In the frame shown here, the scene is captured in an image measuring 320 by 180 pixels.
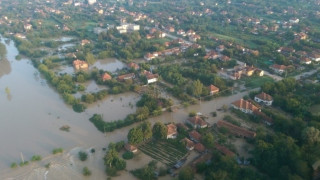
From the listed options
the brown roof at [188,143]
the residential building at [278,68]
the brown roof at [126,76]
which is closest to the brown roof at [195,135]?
the brown roof at [188,143]

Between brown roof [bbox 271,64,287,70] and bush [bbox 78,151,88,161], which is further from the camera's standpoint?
brown roof [bbox 271,64,287,70]

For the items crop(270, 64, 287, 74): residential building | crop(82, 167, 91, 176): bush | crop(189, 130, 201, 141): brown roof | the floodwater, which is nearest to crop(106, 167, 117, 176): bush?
crop(82, 167, 91, 176): bush

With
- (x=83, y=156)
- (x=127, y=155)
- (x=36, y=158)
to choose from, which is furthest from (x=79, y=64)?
(x=127, y=155)

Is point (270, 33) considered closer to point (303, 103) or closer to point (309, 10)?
point (309, 10)

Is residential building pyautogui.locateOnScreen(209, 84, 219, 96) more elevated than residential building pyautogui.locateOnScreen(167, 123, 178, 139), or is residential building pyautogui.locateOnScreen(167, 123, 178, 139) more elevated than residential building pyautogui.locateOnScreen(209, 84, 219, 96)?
residential building pyautogui.locateOnScreen(167, 123, 178, 139)

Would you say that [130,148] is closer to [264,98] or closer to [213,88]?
[213,88]

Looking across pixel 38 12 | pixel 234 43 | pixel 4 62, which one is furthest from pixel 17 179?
pixel 38 12

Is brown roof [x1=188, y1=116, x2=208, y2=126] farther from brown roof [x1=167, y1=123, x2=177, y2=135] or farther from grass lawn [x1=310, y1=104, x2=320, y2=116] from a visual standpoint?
grass lawn [x1=310, y1=104, x2=320, y2=116]
